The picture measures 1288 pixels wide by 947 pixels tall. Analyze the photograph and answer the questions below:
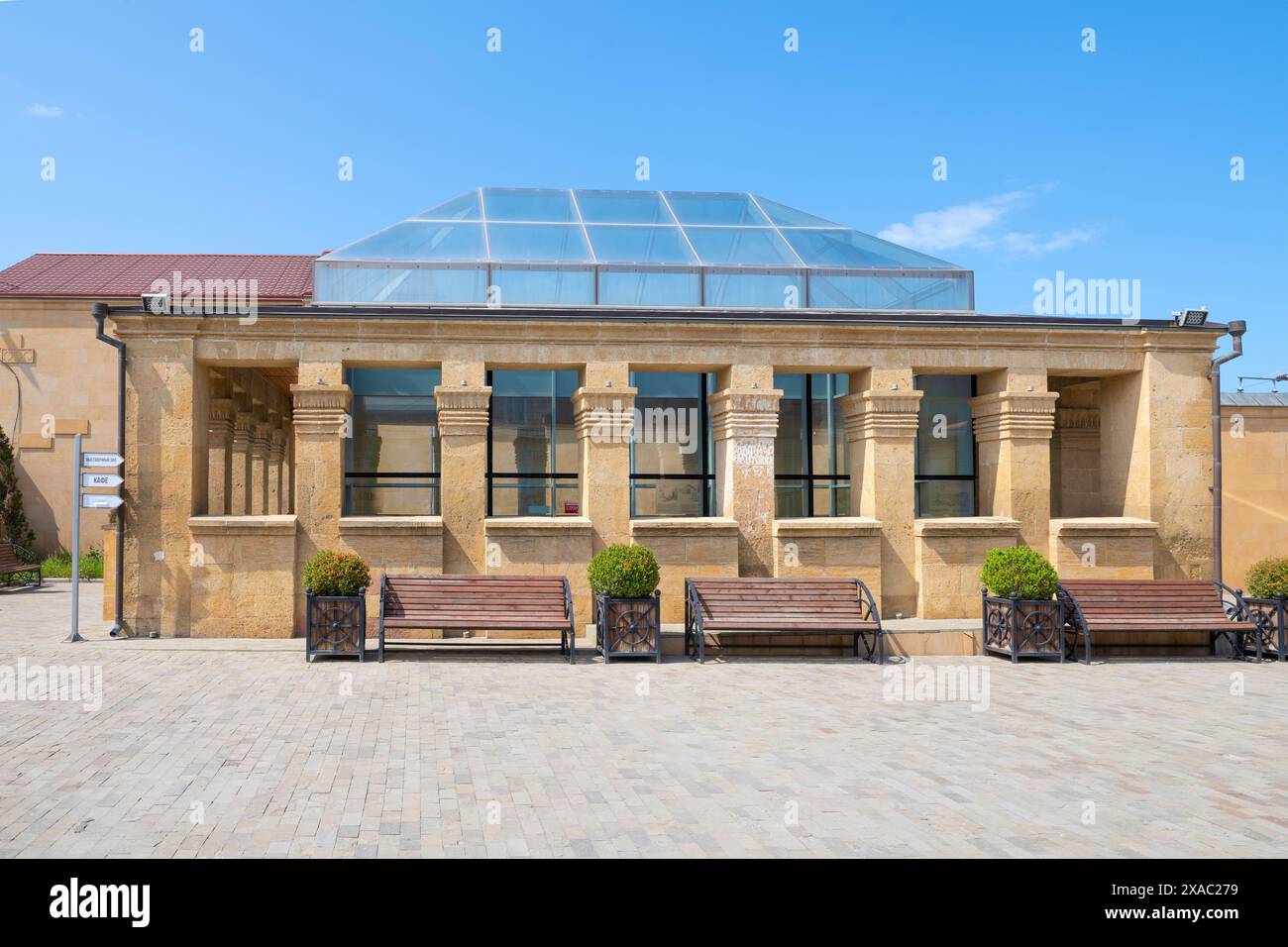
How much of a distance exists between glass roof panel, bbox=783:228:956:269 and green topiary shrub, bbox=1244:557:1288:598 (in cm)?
722

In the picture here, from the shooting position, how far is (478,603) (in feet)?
44.9

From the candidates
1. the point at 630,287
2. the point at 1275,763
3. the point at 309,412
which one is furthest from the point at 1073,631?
the point at 309,412

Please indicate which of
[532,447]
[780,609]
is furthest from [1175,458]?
[532,447]

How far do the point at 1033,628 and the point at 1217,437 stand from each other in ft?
17.1

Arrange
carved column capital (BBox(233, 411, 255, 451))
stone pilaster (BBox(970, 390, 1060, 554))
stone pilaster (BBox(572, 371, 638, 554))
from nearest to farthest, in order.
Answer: stone pilaster (BBox(572, 371, 638, 554))
stone pilaster (BBox(970, 390, 1060, 554))
carved column capital (BBox(233, 411, 255, 451))

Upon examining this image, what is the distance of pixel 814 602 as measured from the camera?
14.2 metres

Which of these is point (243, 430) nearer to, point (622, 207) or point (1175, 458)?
point (622, 207)

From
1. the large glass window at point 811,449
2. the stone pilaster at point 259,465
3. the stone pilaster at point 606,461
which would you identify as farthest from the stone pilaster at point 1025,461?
the stone pilaster at point 259,465

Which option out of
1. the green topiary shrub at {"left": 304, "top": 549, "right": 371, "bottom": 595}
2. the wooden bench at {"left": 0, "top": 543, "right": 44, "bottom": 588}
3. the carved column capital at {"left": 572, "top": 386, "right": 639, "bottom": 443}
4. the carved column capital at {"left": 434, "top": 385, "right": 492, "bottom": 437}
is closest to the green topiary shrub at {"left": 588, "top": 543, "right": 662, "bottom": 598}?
the carved column capital at {"left": 572, "top": 386, "right": 639, "bottom": 443}

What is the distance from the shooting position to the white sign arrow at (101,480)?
14.0 m

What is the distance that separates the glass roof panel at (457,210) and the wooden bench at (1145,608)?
12.2 m

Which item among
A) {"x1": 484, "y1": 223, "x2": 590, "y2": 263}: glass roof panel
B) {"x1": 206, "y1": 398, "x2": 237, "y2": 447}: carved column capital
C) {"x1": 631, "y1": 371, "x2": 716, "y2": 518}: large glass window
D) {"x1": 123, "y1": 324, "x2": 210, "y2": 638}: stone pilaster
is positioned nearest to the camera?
{"x1": 123, "y1": 324, "x2": 210, "y2": 638}: stone pilaster

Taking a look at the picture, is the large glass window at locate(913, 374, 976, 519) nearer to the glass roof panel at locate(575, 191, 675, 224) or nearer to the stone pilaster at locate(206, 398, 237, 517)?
the glass roof panel at locate(575, 191, 675, 224)

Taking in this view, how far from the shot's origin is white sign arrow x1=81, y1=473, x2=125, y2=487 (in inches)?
551
